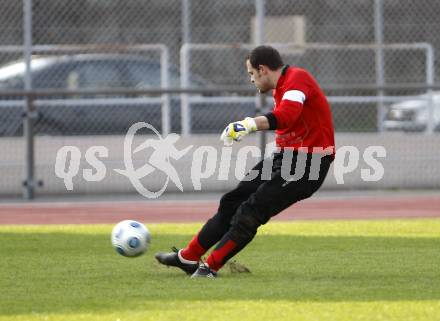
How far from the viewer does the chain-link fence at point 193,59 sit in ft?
56.0

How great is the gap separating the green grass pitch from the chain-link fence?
4.78 m

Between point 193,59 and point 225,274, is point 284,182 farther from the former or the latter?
point 193,59

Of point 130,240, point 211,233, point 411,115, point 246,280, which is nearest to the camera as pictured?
point 246,280

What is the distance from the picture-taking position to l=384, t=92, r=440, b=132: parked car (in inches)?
698

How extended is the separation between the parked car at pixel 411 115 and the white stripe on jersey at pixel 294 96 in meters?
9.33

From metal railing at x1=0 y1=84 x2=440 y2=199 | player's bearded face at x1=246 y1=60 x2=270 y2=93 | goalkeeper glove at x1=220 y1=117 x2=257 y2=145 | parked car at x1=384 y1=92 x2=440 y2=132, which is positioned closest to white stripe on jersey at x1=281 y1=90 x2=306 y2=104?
player's bearded face at x1=246 y1=60 x2=270 y2=93

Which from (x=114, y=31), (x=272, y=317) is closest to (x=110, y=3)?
(x=114, y=31)

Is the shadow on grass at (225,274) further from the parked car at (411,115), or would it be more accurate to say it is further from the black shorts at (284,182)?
the parked car at (411,115)

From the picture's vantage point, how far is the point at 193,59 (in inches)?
682

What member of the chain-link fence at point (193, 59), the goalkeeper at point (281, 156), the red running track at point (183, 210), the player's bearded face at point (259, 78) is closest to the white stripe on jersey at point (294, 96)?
the goalkeeper at point (281, 156)

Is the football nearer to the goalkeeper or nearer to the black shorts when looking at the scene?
the goalkeeper

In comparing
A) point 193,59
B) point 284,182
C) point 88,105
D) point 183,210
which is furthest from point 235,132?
point 88,105

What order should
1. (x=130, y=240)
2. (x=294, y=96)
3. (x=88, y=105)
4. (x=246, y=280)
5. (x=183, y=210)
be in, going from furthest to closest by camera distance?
(x=88, y=105) → (x=183, y=210) → (x=130, y=240) → (x=246, y=280) → (x=294, y=96)

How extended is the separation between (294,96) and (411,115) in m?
9.56
